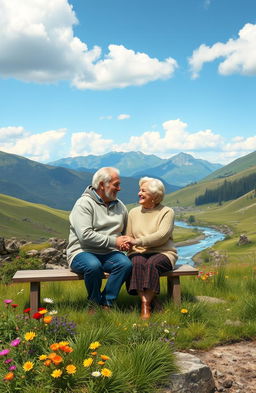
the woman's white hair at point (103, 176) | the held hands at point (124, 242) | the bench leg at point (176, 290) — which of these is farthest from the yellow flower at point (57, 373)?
the woman's white hair at point (103, 176)

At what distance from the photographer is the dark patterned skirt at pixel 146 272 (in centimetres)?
684

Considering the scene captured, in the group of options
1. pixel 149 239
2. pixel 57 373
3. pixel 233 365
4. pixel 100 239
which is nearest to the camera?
pixel 57 373

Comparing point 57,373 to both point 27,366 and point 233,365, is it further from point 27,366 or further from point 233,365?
point 233,365

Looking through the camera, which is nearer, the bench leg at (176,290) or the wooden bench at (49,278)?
the wooden bench at (49,278)

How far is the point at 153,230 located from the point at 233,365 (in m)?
2.95

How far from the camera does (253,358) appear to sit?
17.6ft

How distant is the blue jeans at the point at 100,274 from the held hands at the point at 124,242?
0.75ft

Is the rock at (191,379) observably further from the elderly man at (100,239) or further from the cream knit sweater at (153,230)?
the cream knit sweater at (153,230)

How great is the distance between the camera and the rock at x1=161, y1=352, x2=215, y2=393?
4165 mm

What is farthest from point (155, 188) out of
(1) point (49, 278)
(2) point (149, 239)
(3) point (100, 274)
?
(1) point (49, 278)

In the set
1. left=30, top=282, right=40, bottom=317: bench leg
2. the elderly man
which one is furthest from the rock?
left=30, top=282, right=40, bottom=317: bench leg

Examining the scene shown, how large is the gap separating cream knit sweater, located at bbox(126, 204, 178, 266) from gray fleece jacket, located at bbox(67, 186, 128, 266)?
0.88 feet

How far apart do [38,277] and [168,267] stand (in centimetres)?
230

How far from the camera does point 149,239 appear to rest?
7.30 metres
